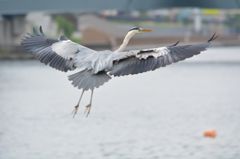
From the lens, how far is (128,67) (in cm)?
1275

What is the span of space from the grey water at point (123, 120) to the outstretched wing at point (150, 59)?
32.7 feet

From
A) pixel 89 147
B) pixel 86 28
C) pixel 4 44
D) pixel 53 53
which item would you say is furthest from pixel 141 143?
pixel 86 28

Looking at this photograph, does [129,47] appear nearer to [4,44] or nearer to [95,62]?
[4,44]

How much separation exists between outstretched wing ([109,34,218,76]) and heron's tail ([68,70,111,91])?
9.2 inches

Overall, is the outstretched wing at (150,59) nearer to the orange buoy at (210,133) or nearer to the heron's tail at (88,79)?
the heron's tail at (88,79)

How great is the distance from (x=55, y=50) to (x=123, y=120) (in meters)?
17.4

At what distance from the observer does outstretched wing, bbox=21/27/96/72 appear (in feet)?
43.9

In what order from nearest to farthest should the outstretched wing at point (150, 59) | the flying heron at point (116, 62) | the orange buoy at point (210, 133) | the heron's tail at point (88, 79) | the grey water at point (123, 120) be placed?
the heron's tail at point (88, 79) → the flying heron at point (116, 62) → the outstretched wing at point (150, 59) → the grey water at point (123, 120) → the orange buoy at point (210, 133)

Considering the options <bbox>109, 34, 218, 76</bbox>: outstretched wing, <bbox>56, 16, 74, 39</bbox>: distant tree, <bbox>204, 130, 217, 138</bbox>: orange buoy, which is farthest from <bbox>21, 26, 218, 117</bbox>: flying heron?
<bbox>56, 16, 74, 39</bbox>: distant tree

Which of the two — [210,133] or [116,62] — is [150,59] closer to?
[116,62]

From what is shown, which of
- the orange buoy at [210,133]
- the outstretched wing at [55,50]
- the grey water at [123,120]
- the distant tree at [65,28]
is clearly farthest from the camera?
the distant tree at [65,28]

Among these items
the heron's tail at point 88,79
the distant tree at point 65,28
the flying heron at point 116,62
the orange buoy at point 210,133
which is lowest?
the orange buoy at point 210,133

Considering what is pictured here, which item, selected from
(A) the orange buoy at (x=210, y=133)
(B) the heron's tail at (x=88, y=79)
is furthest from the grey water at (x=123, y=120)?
(B) the heron's tail at (x=88, y=79)

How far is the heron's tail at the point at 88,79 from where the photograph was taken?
12289mm
